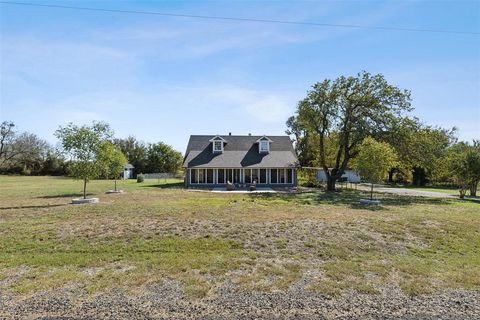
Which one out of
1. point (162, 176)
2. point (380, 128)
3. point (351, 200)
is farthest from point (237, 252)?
point (162, 176)

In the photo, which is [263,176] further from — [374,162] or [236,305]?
[236,305]

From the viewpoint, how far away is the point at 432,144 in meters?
25.6

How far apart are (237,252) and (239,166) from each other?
2435cm

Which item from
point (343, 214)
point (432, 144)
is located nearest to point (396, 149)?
point (432, 144)

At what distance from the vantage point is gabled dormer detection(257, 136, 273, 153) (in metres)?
35.5

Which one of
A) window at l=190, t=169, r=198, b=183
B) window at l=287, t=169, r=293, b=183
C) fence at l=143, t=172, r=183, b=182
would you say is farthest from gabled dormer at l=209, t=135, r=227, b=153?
fence at l=143, t=172, r=183, b=182

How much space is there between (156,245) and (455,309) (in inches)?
257

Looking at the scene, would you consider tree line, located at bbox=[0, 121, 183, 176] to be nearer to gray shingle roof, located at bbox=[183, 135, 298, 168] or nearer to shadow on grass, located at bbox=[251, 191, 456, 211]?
gray shingle roof, located at bbox=[183, 135, 298, 168]

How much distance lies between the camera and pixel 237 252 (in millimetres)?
8273

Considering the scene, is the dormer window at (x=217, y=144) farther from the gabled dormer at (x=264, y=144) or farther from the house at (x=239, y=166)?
the gabled dormer at (x=264, y=144)

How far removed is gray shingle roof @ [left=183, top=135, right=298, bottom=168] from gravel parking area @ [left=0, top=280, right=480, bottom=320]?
88.1 feet

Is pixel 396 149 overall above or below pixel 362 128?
below

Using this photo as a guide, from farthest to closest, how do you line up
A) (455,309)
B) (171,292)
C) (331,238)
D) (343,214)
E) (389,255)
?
(343,214) < (331,238) < (389,255) < (171,292) < (455,309)

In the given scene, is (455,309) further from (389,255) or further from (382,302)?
(389,255)
